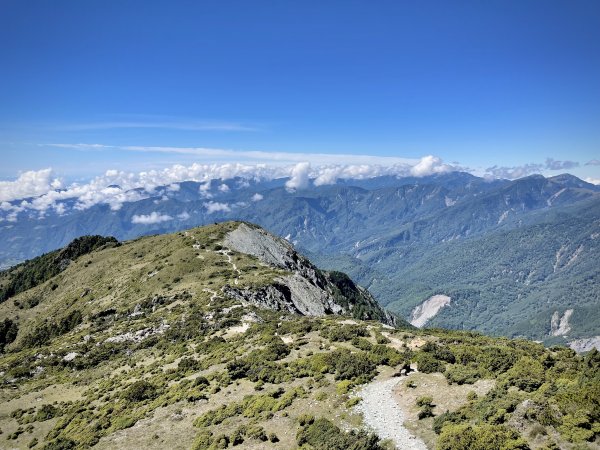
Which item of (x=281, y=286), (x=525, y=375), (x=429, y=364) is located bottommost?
(x=281, y=286)

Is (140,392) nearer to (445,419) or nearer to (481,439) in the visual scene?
Answer: (445,419)

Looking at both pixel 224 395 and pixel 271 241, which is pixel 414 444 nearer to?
pixel 224 395

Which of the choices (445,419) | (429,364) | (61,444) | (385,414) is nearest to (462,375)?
(429,364)

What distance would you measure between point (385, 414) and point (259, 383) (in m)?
14.9

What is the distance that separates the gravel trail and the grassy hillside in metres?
0.96

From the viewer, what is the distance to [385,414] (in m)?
28.7

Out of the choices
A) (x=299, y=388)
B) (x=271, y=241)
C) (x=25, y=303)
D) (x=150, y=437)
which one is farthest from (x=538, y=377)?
(x=25, y=303)

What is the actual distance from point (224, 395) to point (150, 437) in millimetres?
7591

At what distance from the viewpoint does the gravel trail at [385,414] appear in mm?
25155

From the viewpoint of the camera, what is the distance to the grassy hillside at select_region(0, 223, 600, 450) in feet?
80.0

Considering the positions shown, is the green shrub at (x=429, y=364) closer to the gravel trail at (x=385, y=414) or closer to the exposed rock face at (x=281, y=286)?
the gravel trail at (x=385, y=414)

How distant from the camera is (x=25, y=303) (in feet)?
423

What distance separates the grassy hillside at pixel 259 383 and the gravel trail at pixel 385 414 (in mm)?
961

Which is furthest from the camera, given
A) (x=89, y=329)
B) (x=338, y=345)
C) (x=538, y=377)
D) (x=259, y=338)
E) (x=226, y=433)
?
(x=89, y=329)
